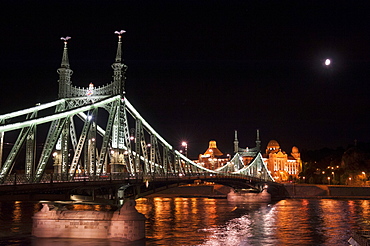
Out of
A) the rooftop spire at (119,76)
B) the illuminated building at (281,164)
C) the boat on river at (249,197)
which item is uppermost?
the rooftop spire at (119,76)

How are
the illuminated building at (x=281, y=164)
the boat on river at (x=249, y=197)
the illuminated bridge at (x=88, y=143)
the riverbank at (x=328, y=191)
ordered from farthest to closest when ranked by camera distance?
the illuminated building at (x=281, y=164)
the riverbank at (x=328, y=191)
the boat on river at (x=249, y=197)
the illuminated bridge at (x=88, y=143)

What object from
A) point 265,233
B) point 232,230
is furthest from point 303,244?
point 232,230

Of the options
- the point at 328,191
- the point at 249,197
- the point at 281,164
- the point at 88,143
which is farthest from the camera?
the point at 281,164

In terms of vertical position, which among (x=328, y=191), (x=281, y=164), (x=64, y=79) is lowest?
(x=328, y=191)

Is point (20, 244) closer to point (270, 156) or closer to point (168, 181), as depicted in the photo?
point (168, 181)

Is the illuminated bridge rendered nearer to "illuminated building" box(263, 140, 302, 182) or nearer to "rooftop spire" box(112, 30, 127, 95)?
"rooftop spire" box(112, 30, 127, 95)

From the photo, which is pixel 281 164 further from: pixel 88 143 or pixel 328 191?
pixel 88 143

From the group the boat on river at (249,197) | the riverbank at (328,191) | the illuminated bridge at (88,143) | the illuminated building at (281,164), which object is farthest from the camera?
the illuminated building at (281,164)

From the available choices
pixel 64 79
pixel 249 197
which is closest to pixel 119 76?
Answer: pixel 64 79

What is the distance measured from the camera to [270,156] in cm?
18662

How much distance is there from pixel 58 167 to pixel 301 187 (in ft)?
242

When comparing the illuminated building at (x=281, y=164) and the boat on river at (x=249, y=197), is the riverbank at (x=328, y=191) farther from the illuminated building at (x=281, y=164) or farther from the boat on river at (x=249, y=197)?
the illuminated building at (x=281, y=164)

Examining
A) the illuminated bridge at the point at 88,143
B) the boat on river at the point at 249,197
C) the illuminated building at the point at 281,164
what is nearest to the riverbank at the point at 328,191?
the boat on river at the point at 249,197

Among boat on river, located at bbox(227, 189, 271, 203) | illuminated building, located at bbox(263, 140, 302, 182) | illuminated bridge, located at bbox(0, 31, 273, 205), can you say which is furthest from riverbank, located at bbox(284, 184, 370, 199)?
illuminated building, located at bbox(263, 140, 302, 182)
